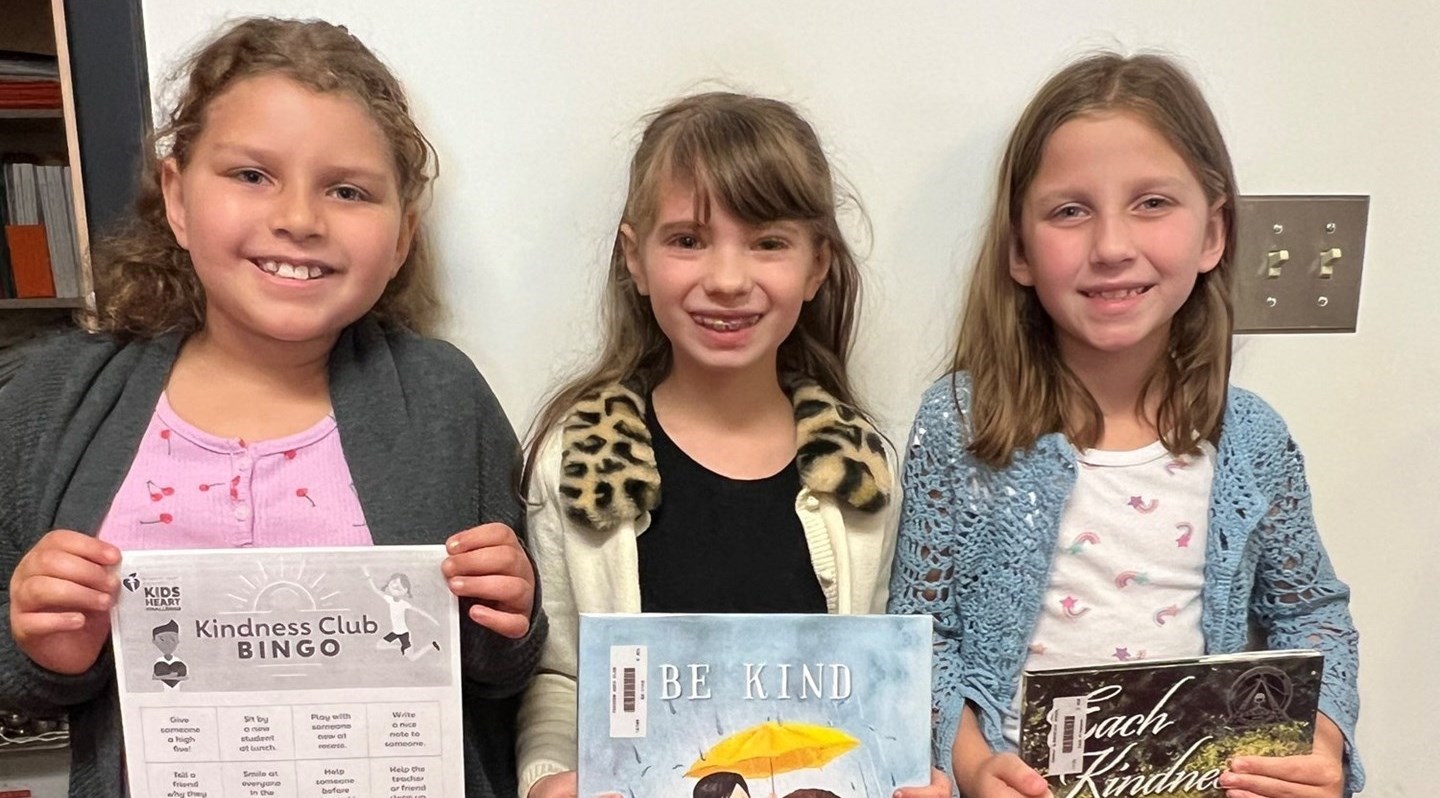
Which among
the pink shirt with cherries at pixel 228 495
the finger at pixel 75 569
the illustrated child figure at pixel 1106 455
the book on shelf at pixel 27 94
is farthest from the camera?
the book on shelf at pixel 27 94

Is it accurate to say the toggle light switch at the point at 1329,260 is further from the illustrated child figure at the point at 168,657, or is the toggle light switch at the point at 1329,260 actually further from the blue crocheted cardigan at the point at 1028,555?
the illustrated child figure at the point at 168,657

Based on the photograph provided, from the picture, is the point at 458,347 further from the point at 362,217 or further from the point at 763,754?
the point at 763,754

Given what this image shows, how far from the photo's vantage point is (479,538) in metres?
0.82

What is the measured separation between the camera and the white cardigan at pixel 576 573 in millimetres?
941

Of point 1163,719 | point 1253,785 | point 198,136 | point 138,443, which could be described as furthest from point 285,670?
point 1253,785

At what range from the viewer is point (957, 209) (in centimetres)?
112

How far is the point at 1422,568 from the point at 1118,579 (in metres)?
0.57

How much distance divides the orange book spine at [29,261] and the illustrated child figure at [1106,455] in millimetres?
1625

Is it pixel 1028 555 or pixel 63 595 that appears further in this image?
pixel 1028 555

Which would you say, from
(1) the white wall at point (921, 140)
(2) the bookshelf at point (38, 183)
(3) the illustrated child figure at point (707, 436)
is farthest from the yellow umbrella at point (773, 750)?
(2) the bookshelf at point (38, 183)

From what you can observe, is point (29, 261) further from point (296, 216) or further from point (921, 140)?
point (921, 140)

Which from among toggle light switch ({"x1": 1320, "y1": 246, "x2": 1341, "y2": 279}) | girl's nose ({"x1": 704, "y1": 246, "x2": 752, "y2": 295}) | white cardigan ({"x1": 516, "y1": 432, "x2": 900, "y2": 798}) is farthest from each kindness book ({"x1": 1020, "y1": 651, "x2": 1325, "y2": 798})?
toggle light switch ({"x1": 1320, "y1": 246, "x2": 1341, "y2": 279})

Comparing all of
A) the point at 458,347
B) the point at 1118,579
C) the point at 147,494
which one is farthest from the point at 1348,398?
the point at 147,494

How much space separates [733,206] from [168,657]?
0.61 m
